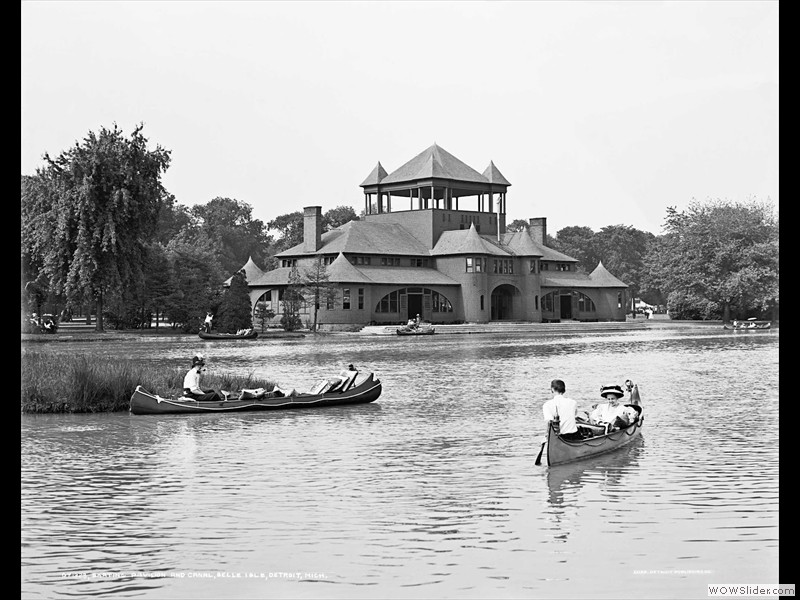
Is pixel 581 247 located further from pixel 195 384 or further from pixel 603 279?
pixel 195 384

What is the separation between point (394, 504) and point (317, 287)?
181 feet

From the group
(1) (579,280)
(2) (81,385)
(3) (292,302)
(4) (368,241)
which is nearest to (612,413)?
(2) (81,385)

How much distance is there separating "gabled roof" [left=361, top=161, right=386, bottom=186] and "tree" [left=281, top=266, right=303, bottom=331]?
18357 mm

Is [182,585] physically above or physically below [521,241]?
below

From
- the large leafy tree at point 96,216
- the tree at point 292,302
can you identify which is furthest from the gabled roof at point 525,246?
the large leafy tree at point 96,216

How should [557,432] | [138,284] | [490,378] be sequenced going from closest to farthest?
[557,432], [490,378], [138,284]

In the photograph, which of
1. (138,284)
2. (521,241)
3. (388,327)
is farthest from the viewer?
(521,241)

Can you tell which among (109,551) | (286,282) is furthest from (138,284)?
(109,551)

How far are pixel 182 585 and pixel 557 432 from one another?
23.6ft

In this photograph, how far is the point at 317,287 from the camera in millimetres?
67438

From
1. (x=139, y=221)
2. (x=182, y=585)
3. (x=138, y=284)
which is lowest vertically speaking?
(x=182, y=585)

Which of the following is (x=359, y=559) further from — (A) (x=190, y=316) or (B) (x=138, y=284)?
(A) (x=190, y=316)

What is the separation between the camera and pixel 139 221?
5541 cm

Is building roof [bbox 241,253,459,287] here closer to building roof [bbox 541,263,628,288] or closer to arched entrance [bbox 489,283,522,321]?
arched entrance [bbox 489,283,522,321]
